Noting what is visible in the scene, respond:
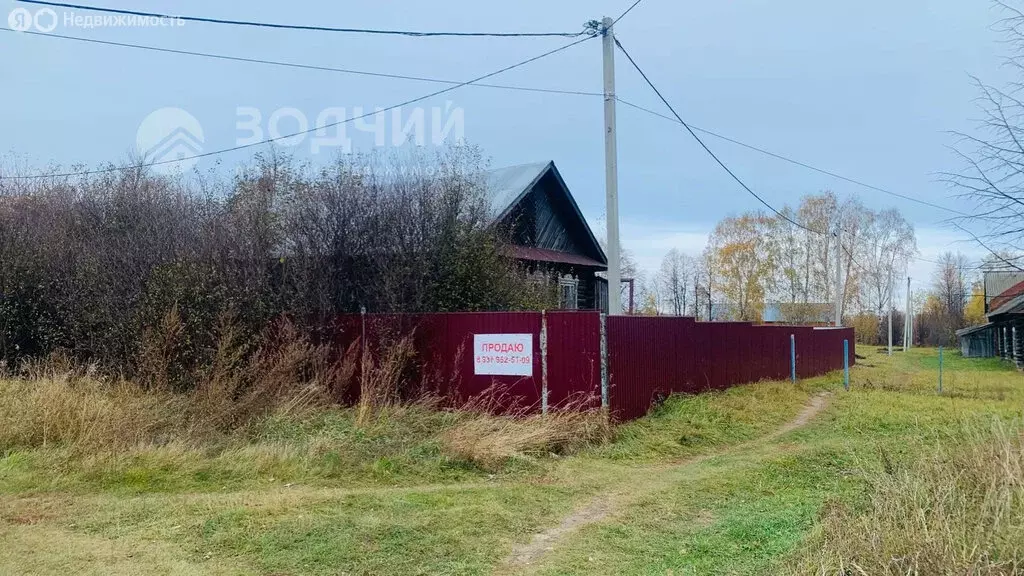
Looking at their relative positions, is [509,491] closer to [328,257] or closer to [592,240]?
[328,257]

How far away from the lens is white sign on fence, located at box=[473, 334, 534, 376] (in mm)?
9602

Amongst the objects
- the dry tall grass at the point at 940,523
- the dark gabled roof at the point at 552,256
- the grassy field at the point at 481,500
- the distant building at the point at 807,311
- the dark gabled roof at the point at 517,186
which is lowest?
the grassy field at the point at 481,500

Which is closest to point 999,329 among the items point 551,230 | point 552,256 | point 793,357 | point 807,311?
point 807,311

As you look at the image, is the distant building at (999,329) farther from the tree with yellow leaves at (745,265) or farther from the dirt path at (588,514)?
the dirt path at (588,514)

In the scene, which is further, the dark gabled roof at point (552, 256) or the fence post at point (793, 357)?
the fence post at point (793, 357)

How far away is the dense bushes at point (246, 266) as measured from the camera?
34.0 feet

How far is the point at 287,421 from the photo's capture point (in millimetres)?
8961

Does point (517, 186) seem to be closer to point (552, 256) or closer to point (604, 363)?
point (552, 256)

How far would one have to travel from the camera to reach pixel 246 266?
418 inches

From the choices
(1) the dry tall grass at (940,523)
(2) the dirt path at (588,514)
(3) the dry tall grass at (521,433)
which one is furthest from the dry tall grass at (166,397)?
(1) the dry tall grass at (940,523)

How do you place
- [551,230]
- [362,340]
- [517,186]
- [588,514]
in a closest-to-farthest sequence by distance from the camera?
[588,514]
[362,340]
[517,186]
[551,230]

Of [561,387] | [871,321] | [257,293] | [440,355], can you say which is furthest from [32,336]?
[871,321]

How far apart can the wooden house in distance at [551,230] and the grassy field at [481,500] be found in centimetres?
755

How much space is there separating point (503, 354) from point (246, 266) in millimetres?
4395
